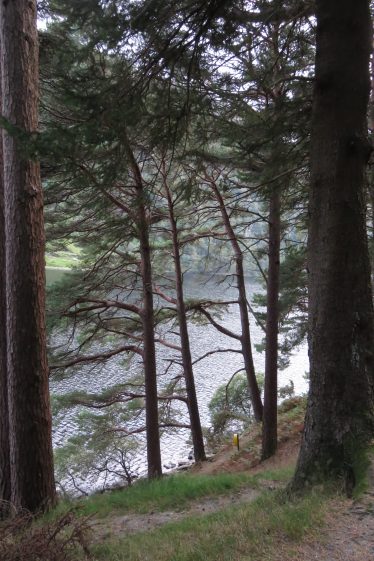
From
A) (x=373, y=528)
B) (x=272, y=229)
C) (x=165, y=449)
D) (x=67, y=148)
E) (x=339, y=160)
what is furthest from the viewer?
(x=165, y=449)

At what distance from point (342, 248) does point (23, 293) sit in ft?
9.84

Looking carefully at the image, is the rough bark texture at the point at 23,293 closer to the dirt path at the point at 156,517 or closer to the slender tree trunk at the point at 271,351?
the dirt path at the point at 156,517

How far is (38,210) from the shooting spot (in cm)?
446

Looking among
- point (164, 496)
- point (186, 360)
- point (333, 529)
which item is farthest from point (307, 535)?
point (186, 360)

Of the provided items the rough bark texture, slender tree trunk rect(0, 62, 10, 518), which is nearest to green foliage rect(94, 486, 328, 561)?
the rough bark texture

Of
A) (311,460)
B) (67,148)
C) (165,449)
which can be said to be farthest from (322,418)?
(165,449)

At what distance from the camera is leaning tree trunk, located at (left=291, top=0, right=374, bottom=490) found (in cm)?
332

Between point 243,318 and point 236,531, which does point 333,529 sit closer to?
point 236,531

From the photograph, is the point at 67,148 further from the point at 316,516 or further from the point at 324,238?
the point at 316,516

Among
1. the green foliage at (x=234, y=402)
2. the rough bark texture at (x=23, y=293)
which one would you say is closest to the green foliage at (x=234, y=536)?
the rough bark texture at (x=23, y=293)

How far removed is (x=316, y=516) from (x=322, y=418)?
2.80ft

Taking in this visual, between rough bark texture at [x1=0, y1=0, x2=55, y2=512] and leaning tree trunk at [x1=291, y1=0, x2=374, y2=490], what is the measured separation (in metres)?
2.52

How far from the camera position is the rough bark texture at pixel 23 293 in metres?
4.29

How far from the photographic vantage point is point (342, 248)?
3367mm
